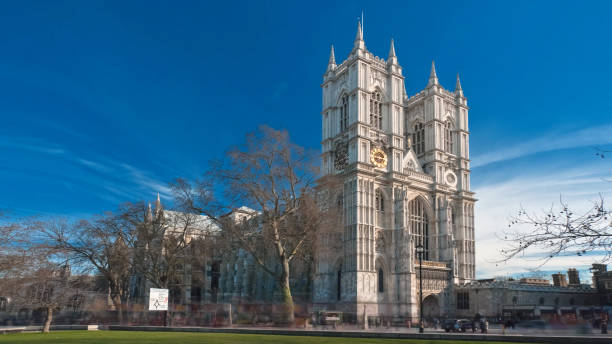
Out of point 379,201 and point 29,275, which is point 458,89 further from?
point 29,275

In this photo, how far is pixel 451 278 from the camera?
53.2 metres

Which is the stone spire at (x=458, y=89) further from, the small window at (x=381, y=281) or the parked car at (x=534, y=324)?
the parked car at (x=534, y=324)

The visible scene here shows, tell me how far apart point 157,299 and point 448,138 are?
42.7m

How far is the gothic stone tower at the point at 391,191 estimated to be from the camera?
48.6 meters

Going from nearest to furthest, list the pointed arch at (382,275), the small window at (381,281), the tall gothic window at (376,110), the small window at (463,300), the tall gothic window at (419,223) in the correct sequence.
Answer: the pointed arch at (382,275) → the small window at (381,281) → the small window at (463,300) → the tall gothic window at (419,223) → the tall gothic window at (376,110)

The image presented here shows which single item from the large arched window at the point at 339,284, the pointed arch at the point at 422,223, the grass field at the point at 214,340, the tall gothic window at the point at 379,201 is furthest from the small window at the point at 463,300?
the grass field at the point at 214,340

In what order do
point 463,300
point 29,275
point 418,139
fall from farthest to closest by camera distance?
point 418,139, point 463,300, point 29,275

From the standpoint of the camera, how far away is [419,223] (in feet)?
183

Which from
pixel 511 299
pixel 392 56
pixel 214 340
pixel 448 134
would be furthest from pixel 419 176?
pixel 214 340

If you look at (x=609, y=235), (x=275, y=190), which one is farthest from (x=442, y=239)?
(x=609, y=235)

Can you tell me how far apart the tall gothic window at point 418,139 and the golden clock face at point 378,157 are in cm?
885

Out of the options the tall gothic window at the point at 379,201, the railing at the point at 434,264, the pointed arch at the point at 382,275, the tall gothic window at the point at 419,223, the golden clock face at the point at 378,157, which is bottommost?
the pointed arch at the point at 382,275

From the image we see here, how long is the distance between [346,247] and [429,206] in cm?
1284

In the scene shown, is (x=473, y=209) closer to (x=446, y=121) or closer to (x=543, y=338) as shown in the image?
(x=446, y=121)
